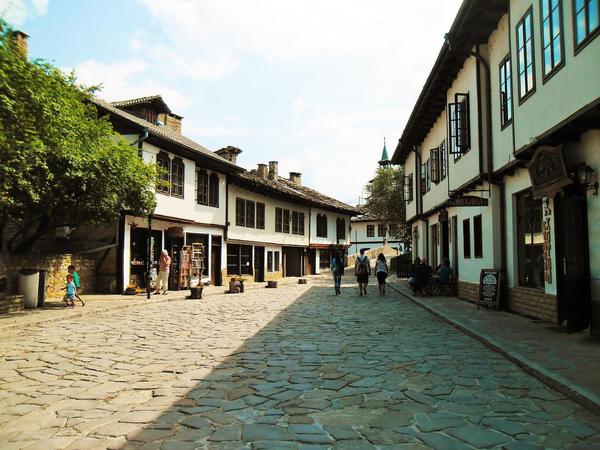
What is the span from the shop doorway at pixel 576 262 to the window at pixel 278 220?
24209 millimetres

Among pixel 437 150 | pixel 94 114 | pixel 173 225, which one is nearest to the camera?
pixel 94 114

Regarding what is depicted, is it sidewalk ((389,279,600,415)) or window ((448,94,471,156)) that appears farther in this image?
window ((448,94,471,156))

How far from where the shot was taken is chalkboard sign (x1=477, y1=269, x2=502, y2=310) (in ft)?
38.3

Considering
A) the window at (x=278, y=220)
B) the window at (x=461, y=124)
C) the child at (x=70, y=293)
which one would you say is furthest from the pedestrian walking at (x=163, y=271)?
the window at (x=278, y=220)

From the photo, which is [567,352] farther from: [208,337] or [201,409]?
[208,337]

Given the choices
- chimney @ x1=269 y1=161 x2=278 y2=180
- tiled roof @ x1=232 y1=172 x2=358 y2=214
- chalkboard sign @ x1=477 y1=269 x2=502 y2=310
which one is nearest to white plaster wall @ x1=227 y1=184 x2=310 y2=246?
tiled roof @ x1=232 y1=172 x2=358 y2=214

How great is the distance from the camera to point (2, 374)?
20.3 ft

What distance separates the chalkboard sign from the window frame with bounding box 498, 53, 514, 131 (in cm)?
355

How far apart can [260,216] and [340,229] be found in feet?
44.3

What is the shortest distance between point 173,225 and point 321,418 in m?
17.6

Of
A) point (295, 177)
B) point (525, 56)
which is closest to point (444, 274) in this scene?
point (525, 56)

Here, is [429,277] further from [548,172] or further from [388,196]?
[388,196]

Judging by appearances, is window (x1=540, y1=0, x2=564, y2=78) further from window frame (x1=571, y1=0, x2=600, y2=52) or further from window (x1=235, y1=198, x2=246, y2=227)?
window (x1=235, y1=198, x2=246, y2=227)

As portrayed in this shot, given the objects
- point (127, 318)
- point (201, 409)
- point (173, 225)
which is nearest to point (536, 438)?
point (201, 409)
